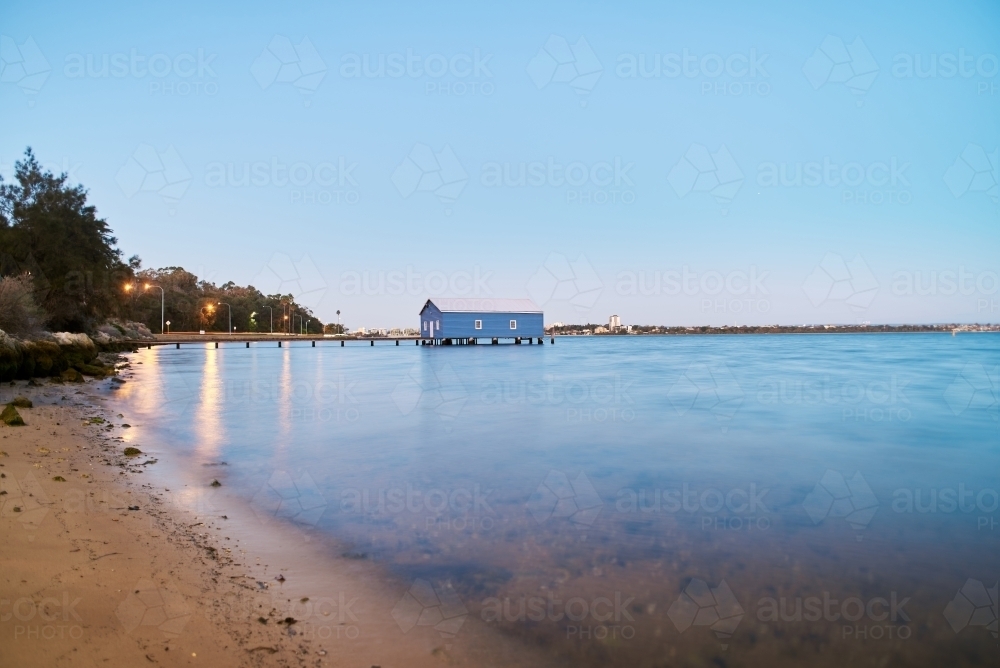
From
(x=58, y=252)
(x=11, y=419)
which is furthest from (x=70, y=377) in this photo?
(x=58, y=252)

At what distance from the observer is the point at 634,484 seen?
8.72 metres

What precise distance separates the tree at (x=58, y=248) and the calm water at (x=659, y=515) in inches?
884

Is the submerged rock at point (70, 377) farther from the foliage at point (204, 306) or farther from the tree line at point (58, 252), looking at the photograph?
the foliage at point (204, 306)

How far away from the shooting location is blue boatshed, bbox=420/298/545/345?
70.4m

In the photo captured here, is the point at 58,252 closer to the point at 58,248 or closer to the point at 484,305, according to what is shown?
the point at 58,248

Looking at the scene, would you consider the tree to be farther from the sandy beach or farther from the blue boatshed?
the blue boatshed

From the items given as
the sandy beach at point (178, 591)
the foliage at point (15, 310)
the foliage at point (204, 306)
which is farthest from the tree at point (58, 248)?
the foliage at point (204, 306)

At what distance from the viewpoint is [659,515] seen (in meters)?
7.02

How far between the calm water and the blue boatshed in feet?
172

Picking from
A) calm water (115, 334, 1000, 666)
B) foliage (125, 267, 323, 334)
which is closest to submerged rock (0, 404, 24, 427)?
calm water (115, 334, 1000, 666)

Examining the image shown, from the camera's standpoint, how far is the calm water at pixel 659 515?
4.16 meters

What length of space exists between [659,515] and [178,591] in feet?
17.0

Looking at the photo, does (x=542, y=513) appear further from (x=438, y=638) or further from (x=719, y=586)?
(x=438, y=638)

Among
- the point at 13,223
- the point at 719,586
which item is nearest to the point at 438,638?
the point at 719,586
